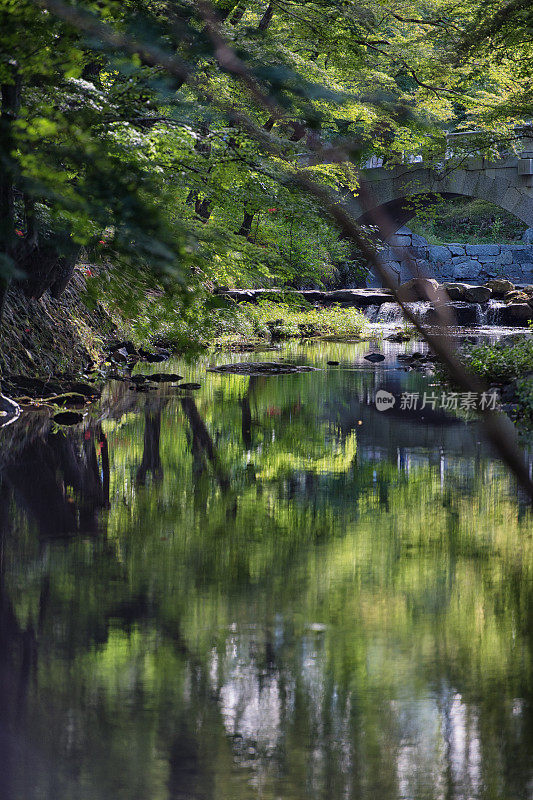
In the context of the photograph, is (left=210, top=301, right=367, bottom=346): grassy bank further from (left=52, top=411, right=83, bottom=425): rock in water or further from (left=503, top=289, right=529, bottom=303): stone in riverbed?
(left=52, top=411, right=83, bottom=425): rock in water

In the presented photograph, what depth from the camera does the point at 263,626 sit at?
4934 mm

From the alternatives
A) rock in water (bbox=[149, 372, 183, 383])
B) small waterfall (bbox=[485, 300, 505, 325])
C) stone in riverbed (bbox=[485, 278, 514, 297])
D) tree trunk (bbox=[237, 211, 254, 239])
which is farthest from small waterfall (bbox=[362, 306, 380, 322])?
rock in water (bbox=[149, 372, 183, 383])

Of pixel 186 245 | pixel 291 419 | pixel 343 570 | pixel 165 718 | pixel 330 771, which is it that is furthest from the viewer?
pixel 291 419

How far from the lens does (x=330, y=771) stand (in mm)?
3514

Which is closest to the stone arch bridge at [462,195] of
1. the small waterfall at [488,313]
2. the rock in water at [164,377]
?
the small waterfall at [488,313]

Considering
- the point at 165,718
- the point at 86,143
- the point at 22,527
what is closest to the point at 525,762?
the point at 165,718

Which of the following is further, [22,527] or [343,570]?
[22,527]

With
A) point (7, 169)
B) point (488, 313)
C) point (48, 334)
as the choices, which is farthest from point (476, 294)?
point (7, 169)

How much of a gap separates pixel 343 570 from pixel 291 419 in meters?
6.28

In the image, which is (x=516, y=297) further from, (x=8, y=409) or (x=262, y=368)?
(x=8, y=409)

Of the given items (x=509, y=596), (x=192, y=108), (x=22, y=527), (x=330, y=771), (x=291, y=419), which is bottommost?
(x=330, y=771)

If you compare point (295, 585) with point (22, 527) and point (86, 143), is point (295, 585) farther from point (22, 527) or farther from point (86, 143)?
point (86, 143)

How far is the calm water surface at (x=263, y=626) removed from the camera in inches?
141

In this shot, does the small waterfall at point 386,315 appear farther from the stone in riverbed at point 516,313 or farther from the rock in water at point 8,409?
the rock in water at point 8,409
